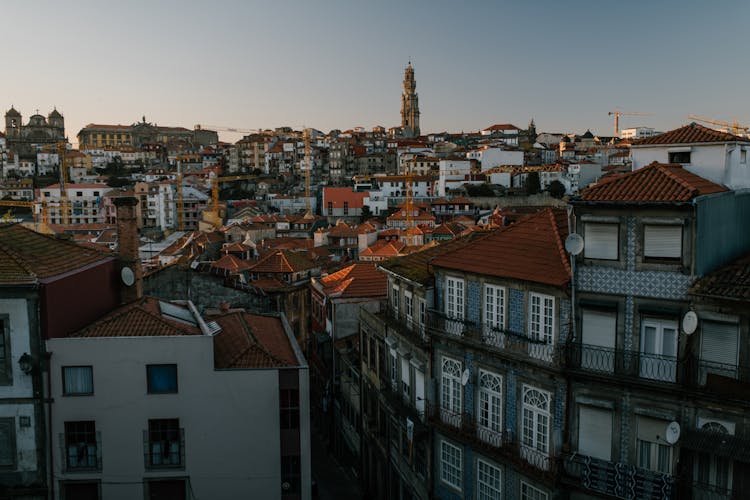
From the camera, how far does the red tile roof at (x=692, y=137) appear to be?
15.0m

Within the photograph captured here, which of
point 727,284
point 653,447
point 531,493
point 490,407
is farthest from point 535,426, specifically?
point 727,284

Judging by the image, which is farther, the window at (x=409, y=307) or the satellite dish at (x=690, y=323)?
the window at (x=409, y=307)

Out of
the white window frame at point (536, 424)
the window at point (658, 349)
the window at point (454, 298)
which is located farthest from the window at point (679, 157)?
the white window frame at point (536, 424)

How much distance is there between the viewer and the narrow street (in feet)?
81.8

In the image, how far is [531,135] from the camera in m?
173

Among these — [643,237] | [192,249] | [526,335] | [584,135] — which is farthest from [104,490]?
[584,135]

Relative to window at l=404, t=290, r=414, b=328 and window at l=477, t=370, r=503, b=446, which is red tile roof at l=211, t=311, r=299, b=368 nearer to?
window at l=404, t=290, r=414, b=328

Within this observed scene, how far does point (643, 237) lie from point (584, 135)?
178m

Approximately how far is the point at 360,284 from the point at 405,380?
34.5 ft

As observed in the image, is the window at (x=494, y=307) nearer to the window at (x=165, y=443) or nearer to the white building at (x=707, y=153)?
the white building at (x=707, y=153)

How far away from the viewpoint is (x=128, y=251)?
20.2 meters

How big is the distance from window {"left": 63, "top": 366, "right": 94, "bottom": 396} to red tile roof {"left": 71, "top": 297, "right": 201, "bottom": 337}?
843 mm

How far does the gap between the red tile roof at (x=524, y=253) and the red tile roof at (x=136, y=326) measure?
7.04 m

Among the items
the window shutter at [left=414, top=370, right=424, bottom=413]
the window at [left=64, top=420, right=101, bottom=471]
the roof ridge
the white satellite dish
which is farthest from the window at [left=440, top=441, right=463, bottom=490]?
the window at [left=64, top=420, right=101, bottom=471]
